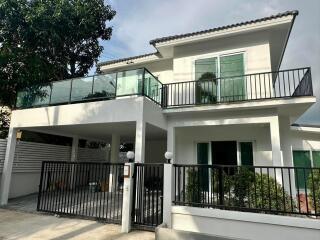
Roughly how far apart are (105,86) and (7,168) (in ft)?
18.6

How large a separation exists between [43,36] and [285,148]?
1398 centimetres

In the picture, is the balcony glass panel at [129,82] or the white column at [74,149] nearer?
the balcony glass panel at [129,82]

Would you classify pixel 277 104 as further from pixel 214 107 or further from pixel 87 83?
pixel 87 83

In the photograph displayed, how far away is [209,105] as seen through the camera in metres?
9.68

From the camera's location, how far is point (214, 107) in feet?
31.5

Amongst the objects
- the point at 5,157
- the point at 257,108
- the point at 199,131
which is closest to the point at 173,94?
the point at 199,131

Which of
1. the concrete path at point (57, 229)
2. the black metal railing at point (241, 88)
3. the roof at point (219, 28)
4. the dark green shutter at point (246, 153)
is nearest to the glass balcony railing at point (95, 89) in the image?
the black metal railing at point (241, 88)

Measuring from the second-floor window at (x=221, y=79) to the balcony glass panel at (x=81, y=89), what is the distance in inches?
182

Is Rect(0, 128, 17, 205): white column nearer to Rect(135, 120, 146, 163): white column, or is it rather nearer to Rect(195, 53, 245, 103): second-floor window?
Rect(135, 120, 146, 163): white column

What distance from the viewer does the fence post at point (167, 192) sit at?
252 inches

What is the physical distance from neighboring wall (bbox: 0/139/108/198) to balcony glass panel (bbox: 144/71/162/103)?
6832 mm

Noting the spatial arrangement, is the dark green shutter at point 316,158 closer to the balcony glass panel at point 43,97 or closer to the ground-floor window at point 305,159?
the ground-floor window at point 305,159

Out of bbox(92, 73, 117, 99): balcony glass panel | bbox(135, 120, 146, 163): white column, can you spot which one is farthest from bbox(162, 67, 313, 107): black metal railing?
bbox(135, 120, 146, 163): white column

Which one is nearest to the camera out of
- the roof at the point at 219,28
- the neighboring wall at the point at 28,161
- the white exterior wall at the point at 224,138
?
the roof at the point at 219,28
